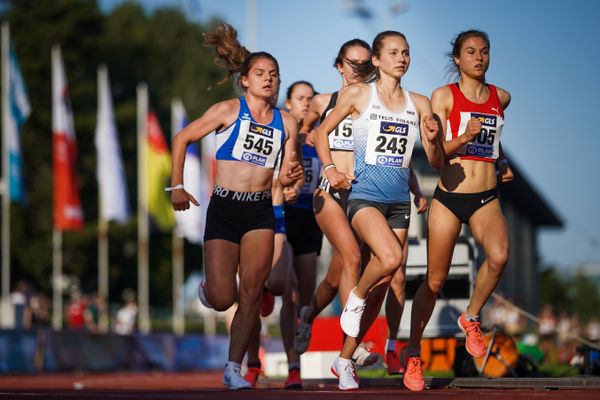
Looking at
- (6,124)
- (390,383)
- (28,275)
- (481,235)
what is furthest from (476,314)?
(28,275)

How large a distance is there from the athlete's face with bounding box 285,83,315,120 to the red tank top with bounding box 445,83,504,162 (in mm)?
2820

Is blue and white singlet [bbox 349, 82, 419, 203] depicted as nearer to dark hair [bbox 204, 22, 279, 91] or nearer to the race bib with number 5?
the race bib with number 5

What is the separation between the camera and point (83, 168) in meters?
59.8

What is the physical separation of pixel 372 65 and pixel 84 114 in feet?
163

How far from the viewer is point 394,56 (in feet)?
34.5

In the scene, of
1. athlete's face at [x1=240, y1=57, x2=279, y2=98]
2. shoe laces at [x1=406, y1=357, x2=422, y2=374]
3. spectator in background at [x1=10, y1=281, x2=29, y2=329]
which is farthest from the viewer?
spectator in background at [x1=10, y1=281, x2=29, y2=329]

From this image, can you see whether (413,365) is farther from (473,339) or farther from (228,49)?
(228,49)

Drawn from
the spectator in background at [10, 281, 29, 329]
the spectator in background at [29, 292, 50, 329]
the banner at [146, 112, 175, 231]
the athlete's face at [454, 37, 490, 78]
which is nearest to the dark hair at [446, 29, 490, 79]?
the athlete's face at [454, 37, 490, 78]

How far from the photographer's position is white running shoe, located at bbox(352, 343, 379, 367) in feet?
34.9

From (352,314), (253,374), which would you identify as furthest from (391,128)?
(253,374)

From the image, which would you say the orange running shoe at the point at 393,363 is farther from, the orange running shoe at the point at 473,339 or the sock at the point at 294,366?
the orange running shoe at the point at 473,339

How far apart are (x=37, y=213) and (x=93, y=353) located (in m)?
29.6

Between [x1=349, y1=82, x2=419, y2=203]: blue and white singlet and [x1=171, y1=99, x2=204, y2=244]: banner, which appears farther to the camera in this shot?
[x1=171, y1=99, x2=204, y2=244]: banner

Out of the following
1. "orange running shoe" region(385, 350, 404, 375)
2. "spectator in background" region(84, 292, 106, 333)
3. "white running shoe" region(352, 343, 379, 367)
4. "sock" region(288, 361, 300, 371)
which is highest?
"white running shoe" region(352, 343, 379, 367)
